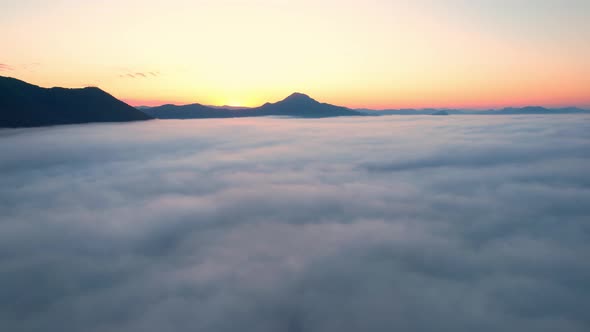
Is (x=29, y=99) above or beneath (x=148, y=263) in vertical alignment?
above

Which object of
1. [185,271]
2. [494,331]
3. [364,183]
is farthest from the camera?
[364,183]

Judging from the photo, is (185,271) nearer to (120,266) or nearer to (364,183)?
(120,266)

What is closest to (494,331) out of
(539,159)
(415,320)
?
(415,320)

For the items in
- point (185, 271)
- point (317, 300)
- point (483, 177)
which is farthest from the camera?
point (483, 177)

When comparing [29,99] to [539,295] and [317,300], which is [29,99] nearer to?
[317,300]

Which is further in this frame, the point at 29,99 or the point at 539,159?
the point at 29,99

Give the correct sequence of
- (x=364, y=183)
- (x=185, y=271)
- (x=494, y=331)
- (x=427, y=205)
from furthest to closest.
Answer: (x=364, y=183)
(x=427, y=205)
(x=185, y=271)
(x=494, y=331)

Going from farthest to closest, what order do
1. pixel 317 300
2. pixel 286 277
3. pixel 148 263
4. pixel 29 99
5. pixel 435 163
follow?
pixel 29 99 < pixel 435 163 < pixel 148 263 < pixel 286 277 < pixel 317 300

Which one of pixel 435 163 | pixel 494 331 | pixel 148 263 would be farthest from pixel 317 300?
pixel 435 163

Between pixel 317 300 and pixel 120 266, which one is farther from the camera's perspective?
pixel 120 266
